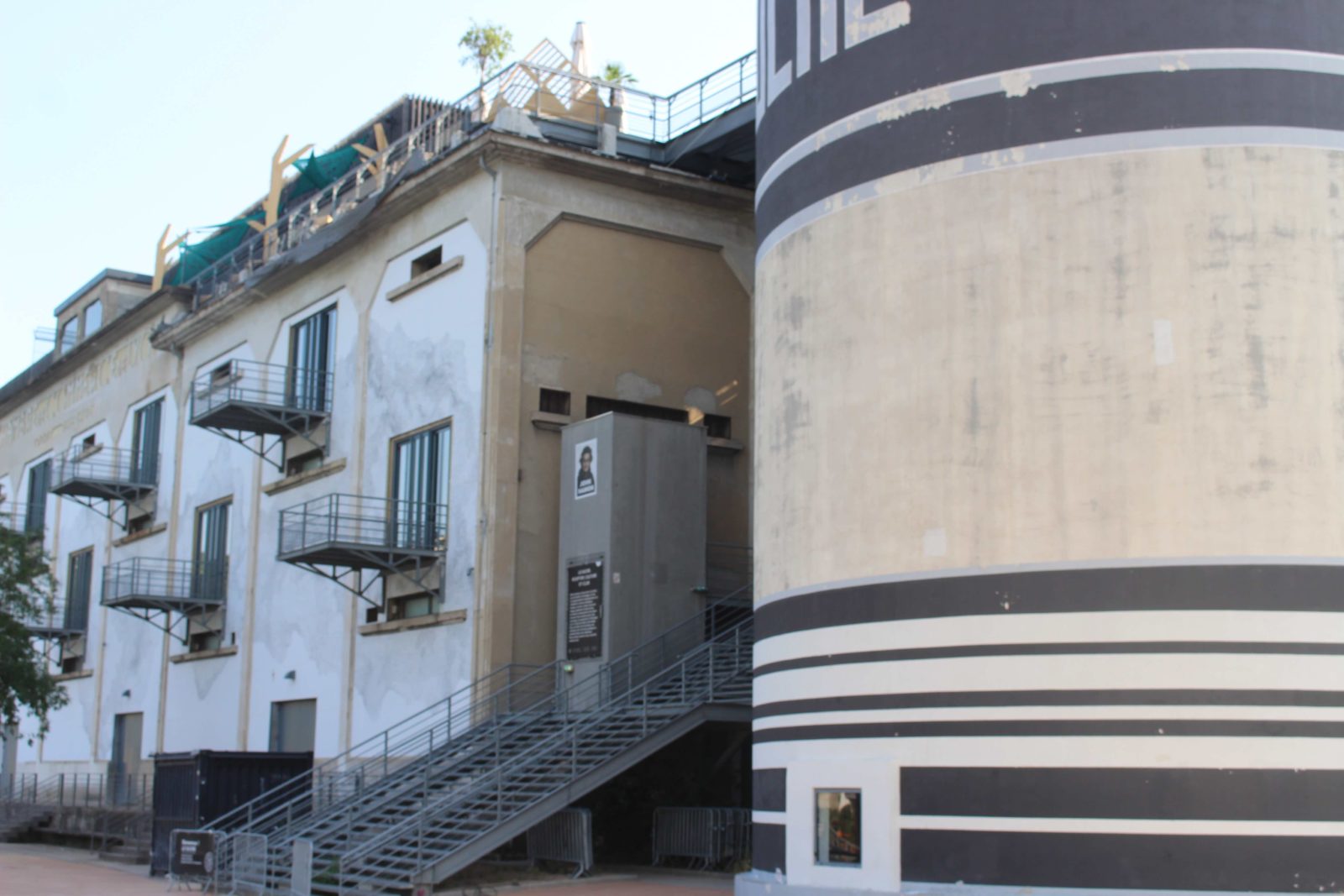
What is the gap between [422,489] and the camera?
32.6m

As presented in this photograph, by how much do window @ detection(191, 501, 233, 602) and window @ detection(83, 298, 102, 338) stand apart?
48.1 feet

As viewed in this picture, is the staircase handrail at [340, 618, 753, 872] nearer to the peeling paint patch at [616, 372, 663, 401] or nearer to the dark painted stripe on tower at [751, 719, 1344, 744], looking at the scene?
the peeling paint patch at [616, 372, 663, 401]

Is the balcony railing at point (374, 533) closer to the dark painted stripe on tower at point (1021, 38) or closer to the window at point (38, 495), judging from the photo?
the dark painted stripe on tower at point (1021, 38)

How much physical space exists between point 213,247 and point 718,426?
22203 millimetres

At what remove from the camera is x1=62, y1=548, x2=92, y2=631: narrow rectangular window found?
50.7 metres

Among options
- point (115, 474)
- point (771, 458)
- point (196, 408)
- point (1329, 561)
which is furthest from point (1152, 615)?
point (115, 474)

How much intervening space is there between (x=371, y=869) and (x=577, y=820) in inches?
152

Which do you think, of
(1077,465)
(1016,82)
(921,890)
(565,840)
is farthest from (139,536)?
(1077,465)

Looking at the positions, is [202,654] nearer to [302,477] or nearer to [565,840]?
[302,477]

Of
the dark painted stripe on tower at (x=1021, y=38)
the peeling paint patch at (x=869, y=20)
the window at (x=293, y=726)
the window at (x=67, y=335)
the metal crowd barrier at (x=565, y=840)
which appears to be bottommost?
the metal crowd barrier at (x=565, y=840)

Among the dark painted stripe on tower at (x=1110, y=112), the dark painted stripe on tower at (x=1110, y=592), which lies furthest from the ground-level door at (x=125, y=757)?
the dark painted stripe on tower at (x=1110, y=112)

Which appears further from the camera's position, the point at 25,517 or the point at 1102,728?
the point at 25,517

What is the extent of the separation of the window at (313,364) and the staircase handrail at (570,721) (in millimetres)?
11745

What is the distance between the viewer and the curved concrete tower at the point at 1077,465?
55.3 feet
